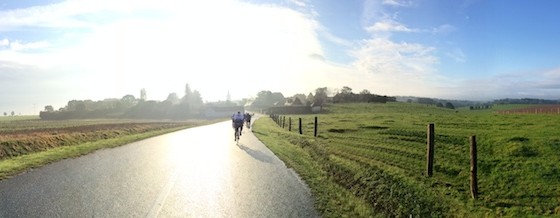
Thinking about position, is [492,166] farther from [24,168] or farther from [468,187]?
[24,168]

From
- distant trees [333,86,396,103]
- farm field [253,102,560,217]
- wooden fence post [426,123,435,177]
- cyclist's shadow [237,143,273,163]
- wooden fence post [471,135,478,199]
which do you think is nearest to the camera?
farm field [253,102,560,217]

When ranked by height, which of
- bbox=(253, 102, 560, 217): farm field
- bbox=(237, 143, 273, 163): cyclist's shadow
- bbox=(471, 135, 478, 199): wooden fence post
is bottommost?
bbox=(237, 143, 273, 163): cyclist's shadow

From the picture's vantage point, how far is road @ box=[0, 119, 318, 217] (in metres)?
10.1

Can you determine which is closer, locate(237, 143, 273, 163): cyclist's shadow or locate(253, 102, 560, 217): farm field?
locate(253, 102, 560, 217): farm field

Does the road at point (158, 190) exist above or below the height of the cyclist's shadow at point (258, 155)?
above

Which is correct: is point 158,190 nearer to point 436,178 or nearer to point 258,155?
point 436,178

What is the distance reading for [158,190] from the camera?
1256 centimetres

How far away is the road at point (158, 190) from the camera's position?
10.1 m

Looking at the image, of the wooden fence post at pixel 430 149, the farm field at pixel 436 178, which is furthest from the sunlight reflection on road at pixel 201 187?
the wooden fence post at pixel 430 149

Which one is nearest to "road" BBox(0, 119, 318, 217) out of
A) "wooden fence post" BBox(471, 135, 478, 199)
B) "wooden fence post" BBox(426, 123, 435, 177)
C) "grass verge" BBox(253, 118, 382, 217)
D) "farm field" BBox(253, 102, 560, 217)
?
"grass verge" BBox(253, 118, 382, 217)

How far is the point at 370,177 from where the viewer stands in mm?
14727

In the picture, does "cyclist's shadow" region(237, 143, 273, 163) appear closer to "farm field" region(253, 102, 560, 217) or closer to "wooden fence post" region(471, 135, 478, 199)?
"farm field" region(253, 102, 560, 217)

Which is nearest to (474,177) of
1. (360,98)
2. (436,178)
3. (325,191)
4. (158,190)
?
(436,178)

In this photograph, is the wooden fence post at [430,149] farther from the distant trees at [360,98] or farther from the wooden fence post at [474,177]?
the distant trees at [360,98]
